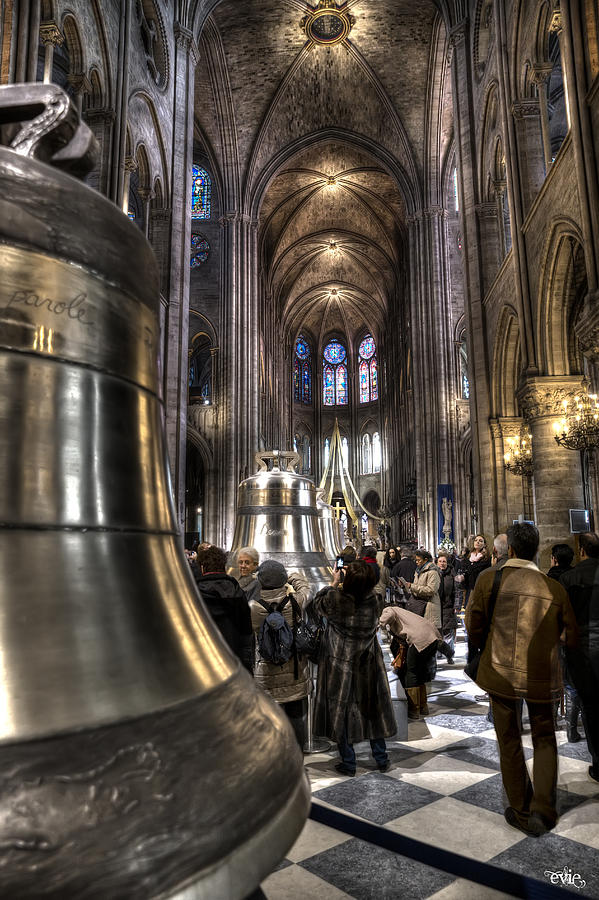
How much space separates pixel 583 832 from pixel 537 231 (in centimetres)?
833

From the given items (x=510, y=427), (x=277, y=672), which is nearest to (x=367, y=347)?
(x=510, y=427)

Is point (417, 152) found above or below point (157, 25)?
above

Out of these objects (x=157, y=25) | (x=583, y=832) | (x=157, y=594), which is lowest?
(x=583, y=832)

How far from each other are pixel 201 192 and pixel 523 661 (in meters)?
23.1

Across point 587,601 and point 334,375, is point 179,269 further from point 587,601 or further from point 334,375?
point 334,375

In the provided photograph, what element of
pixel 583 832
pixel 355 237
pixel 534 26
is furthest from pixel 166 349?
pixel 355 237

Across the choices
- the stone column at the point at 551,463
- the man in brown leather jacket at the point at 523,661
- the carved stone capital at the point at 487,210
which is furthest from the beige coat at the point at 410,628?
the carved stone capital at the point at 487,210

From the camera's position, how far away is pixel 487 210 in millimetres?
11836

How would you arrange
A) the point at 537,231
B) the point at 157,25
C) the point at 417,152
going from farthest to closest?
1. the point at 417,152
2. the point at 157,25
3. the point at 537,231

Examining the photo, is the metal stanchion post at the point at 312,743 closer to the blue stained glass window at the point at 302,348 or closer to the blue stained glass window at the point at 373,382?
the blue stained glass window at the point at 373,382

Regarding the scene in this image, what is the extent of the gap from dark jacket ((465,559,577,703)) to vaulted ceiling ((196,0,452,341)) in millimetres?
20896

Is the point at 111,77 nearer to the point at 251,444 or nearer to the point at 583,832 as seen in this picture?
the point at 583,832

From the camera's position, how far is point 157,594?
2.15 ft

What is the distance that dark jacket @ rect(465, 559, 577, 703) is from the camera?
8.81 feet
